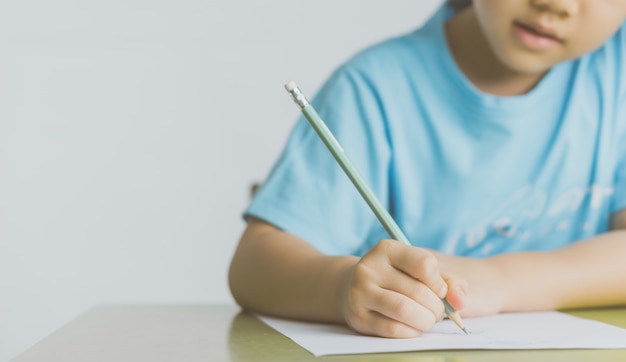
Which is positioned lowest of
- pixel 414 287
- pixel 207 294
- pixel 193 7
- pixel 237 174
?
pixel 207 294

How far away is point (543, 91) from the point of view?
37.7 inches

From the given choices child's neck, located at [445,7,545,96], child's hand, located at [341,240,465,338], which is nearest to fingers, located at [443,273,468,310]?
child's hand, located at [341,240,465,338]

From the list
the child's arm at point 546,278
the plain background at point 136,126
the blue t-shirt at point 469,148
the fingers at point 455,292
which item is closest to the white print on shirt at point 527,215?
the blue t-shirt at point 469,148

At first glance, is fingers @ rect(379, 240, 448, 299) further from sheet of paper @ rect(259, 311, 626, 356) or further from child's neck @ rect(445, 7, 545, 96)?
child's neck @ rect(445, 7, 545, 96)

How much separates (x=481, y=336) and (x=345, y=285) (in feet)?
0.31

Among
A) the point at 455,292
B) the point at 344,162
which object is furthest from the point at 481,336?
the point at 344,162

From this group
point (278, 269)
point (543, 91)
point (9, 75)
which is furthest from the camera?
point (9, 75)

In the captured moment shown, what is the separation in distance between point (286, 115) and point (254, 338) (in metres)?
1.44

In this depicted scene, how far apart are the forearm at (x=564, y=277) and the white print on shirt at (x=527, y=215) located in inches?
5.6

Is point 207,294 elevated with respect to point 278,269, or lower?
lower

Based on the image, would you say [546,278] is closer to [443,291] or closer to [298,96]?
[443,291]

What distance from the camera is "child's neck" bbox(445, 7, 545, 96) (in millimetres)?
952

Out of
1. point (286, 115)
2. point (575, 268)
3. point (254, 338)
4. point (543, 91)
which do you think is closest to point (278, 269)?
point (254, 338)

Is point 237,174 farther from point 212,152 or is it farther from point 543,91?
point 543,91
